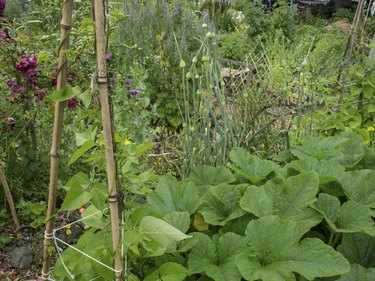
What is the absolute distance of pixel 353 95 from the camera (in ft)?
9.00

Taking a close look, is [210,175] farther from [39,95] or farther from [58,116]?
[39,95]

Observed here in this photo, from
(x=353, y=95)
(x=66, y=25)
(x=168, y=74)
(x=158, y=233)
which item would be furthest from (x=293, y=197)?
(x=168, y=74)

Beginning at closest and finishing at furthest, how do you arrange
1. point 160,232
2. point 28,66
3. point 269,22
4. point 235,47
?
1. point 160,232
2. point 28,66
3. point 235,47
4. point 269,22

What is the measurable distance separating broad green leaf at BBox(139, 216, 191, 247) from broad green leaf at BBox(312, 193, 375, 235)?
1.79ft

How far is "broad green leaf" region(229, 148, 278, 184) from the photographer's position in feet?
5.41

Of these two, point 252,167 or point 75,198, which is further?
point 252,167

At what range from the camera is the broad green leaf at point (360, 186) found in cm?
153

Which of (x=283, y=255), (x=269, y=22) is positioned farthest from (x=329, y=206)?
(x=269, y=22)

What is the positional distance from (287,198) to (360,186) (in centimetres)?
29

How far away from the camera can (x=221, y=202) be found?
4.97ft

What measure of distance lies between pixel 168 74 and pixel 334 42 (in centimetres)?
309

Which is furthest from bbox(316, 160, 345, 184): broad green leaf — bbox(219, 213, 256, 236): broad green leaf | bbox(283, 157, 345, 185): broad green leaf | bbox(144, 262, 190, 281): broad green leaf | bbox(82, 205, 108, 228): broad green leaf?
bbox(82, 205, 108, 228): broad green leaf

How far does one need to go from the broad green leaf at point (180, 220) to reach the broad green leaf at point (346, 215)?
400 mm

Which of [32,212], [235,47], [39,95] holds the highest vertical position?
[39,95]
